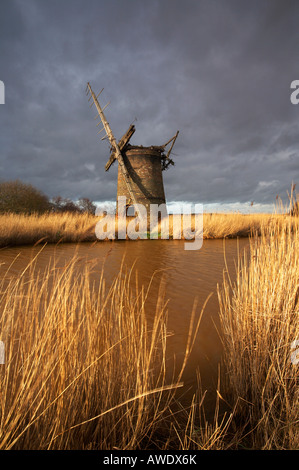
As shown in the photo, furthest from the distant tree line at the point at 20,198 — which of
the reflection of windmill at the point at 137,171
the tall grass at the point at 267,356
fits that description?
the tall grass at the point at 267,356

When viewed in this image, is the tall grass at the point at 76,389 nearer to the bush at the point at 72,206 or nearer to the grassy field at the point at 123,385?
the grassy field at the point at 123,385

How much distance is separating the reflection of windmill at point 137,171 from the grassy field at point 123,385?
12775 mm

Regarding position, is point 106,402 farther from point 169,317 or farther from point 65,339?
point 169,317

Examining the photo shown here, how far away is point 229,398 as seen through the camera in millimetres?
1919

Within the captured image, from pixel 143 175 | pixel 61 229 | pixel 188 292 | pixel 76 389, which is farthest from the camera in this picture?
pixel 143 175

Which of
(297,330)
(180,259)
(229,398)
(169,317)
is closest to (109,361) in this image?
(229,398)

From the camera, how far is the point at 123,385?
1631 mm

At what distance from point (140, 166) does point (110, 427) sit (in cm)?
1423

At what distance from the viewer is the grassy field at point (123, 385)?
1373 millimetres

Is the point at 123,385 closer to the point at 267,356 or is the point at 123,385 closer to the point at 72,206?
the point at 267,356

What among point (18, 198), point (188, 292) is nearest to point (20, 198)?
point (18, 198)

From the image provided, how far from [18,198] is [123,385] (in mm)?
18940

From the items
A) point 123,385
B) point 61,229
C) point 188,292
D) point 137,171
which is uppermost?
point 137,171

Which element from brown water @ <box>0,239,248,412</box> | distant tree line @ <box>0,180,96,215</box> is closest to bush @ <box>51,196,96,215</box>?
distant tree line @ <box>0,180,96,215</box>
